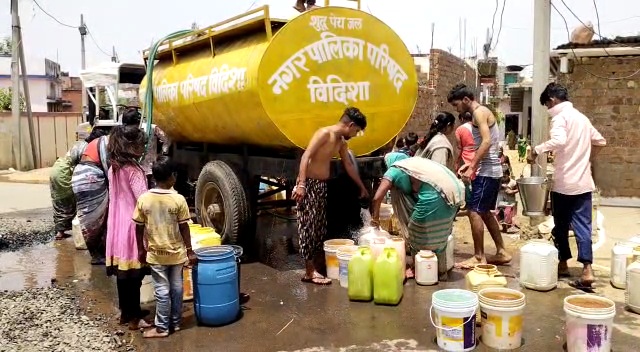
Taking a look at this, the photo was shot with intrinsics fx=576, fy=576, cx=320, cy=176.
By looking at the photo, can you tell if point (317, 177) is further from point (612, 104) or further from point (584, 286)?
point (612, 104)

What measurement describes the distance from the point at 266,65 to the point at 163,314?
2552 mm

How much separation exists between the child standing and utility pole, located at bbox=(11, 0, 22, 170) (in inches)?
702

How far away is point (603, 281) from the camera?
5602mm

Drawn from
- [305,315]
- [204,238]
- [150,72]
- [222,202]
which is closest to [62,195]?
[150,72]

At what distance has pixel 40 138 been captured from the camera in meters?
21.0

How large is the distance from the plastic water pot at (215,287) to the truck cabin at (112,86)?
6681 millimetres

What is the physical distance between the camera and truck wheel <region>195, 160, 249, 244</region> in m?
6.38

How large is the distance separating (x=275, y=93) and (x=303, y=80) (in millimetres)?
323

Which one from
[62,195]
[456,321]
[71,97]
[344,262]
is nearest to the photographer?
[456,321]

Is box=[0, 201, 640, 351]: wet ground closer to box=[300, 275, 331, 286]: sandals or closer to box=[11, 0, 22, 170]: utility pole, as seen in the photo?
box=[300, 275, 331, 286]: sandals

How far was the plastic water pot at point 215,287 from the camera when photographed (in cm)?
448

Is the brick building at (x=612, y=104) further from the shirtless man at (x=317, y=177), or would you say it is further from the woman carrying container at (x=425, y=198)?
the shirtless man at (x=317, y=177)

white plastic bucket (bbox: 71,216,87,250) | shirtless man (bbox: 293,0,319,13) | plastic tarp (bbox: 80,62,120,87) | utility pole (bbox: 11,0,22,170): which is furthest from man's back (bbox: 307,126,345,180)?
utility pole (bbox: 11,0,22,170)

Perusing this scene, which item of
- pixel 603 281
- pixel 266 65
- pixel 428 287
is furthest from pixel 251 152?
pixel 603 281
